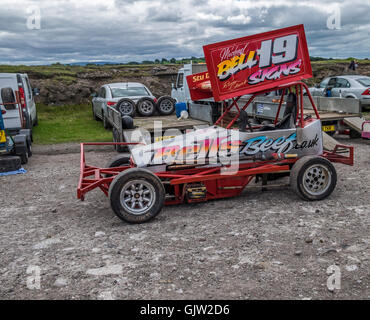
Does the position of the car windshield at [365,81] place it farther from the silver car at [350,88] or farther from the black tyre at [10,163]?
the black tyre at [10,163]

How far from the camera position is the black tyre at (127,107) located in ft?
43.1

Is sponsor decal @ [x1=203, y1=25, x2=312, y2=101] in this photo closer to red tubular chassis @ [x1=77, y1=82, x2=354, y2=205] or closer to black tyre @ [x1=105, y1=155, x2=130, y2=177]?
red tubular chassis @ [x1=77, y1=82, x2=354, y2=205]

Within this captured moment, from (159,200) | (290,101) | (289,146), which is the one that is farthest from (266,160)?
(159,200)

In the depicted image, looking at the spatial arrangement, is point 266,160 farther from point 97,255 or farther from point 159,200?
point 97,255

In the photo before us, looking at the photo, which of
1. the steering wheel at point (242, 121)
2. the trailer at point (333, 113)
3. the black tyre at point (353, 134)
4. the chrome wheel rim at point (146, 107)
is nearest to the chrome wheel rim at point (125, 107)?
the chrome wheel rim at point (146, 107)

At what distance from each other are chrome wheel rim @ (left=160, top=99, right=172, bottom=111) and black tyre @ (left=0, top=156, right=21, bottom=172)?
5.71 m

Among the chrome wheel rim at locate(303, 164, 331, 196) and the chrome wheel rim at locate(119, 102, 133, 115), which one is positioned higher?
the chrome wheel rim at locate(119, 102, 133, 115)

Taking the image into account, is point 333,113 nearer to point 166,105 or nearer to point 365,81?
point 166,105

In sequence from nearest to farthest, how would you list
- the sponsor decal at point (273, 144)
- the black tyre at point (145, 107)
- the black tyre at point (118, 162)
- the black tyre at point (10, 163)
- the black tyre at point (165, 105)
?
the sponsor decal at point (273, 144) < the black tyre at point (118, 162) < the black tyre at point (10, 163) < the black tyre at point (145, 107) < the black tyre at point (165, 105)

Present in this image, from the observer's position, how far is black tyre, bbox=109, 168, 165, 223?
5.48 m

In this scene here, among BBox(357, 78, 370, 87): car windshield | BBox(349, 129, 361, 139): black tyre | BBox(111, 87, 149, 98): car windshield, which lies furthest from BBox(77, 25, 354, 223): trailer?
BBox(357, 78, 370, 87): car windshield

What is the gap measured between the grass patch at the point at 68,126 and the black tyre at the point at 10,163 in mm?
4266

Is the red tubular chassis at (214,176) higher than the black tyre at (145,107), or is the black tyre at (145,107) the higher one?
the black tyre at (145,107)

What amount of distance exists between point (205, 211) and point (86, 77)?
24.1 m
